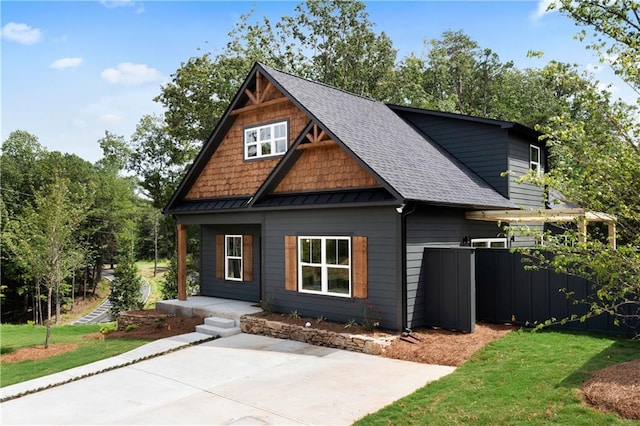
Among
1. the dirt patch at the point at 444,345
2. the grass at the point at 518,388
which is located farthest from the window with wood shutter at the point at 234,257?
the grass at the point at 518,388

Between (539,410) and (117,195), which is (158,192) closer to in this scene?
(117,195)

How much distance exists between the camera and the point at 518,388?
6328mm

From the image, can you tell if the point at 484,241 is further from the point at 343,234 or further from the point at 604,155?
the point at 604,155

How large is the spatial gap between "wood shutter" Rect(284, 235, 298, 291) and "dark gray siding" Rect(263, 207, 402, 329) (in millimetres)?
169

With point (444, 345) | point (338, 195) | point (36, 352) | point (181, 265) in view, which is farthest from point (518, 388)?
point (181, 265)

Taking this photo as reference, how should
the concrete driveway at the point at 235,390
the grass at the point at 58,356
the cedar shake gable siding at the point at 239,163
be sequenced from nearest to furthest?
the concrete driveway at the point at 235,390 → the grass at the point at 58,356 → the cedar shake gable siding at the point at 239,163

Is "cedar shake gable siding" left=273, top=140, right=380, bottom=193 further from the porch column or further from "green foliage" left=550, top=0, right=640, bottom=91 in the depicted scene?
"green foliage" left=550, top=0, right=640, bottom=91

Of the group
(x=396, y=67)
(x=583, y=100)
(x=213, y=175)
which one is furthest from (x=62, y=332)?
(x=396, y=67)

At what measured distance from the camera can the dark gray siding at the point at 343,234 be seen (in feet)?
32.8

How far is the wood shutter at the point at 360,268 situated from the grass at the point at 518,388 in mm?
2832

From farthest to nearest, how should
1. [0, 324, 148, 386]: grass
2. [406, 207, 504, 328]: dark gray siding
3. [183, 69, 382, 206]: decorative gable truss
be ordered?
[183, 69, 382, 206]: decorative gable truss < [406, 207, 504, 328]: dark gray siding < [0, 324, 148, 386]: grass

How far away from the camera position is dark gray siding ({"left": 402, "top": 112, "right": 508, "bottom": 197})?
13891 mm

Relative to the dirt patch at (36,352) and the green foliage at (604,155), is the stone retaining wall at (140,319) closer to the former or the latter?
the dirt patch at (36,352)

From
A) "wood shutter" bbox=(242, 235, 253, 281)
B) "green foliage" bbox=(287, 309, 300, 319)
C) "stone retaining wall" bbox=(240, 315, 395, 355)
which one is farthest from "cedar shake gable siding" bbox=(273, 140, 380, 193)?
"stone retaining wall" bbox=(240, 315, 395, 355)
